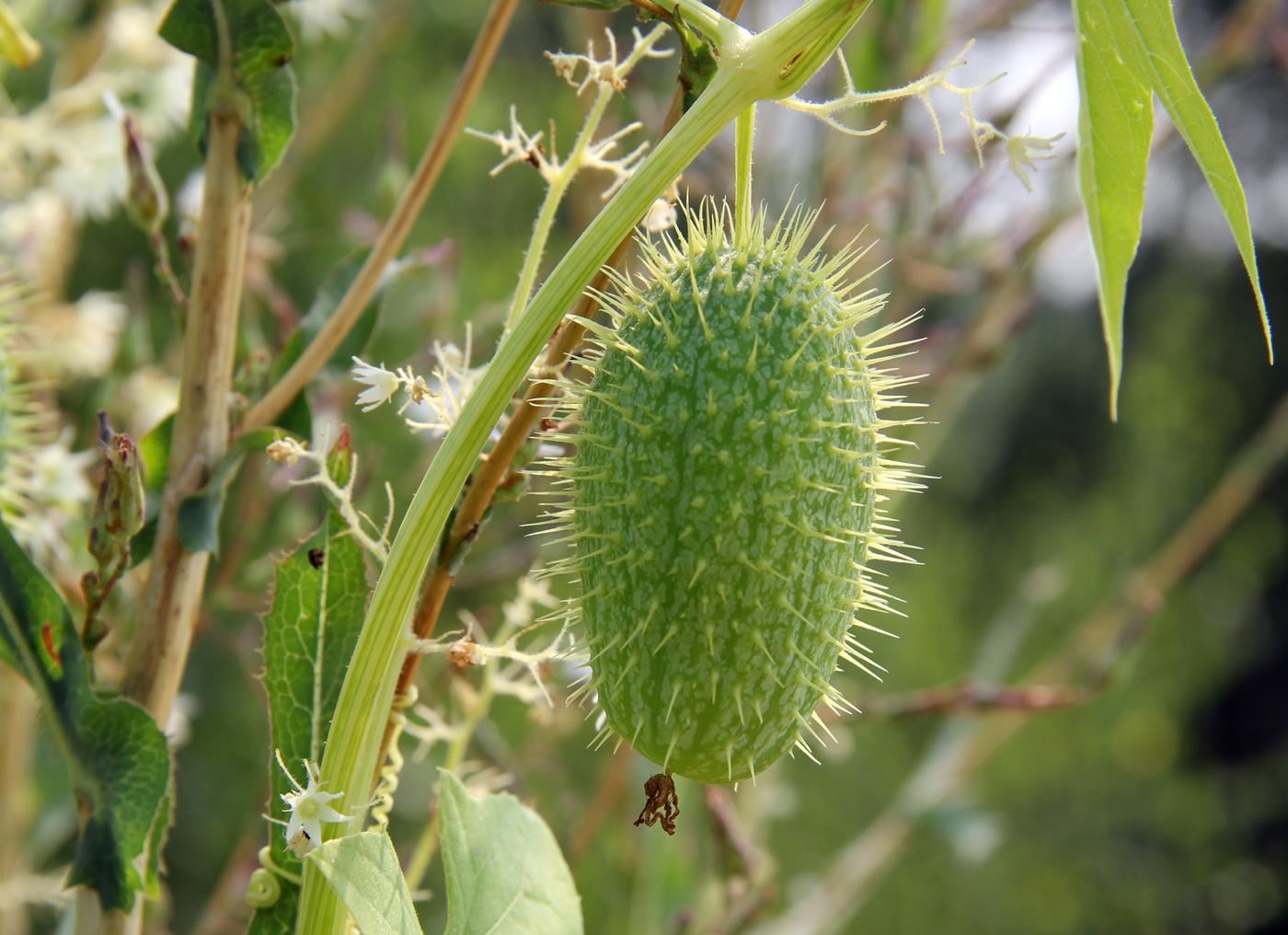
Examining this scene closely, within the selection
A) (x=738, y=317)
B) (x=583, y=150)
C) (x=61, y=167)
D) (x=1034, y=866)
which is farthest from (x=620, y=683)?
(x=1034, y=866)

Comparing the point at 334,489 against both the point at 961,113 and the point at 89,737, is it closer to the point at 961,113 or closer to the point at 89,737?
the point at 89,737

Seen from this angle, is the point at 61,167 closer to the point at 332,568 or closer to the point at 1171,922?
the point at 332,568

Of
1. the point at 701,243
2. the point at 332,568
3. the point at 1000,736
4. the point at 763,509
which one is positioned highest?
the point at 701,243

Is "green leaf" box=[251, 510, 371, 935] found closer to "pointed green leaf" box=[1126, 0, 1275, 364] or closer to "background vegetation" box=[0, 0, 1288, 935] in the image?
"background vegetation" box=[0, 0, 1288, 935]

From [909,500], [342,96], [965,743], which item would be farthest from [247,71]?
[909,500]

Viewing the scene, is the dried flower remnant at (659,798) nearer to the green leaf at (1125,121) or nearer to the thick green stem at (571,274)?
the thick green stem at (571,274)

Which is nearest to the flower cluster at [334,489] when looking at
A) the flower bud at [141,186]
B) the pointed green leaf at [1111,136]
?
the flower bud at [141,186]
